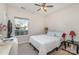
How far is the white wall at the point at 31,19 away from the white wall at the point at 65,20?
0.16 meters

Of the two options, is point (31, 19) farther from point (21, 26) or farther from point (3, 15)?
point (3, 15)

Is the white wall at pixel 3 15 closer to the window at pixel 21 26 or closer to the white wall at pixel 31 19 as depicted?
the white wall at pixel 31 19

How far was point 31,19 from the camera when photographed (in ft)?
4.88

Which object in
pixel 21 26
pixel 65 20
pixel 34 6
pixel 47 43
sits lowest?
pixel 47 43

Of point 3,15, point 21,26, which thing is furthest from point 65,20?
point 3,15

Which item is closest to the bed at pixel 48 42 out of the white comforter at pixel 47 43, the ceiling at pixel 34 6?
the white comforter at pixel 47 43

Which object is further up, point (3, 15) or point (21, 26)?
point (3, 15)

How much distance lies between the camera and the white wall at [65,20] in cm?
137

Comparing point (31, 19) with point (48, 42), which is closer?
point (31, 19)

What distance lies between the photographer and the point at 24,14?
1417 mm

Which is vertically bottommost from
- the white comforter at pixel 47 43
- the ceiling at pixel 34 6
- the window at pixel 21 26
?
the white comforter at pixel 47 43

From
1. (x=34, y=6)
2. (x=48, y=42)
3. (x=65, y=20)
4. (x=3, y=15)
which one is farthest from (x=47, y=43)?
(x=3, y=15)

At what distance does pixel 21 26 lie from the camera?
57.8 inches

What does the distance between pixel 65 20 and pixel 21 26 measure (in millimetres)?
784
